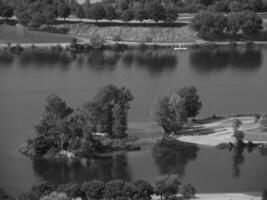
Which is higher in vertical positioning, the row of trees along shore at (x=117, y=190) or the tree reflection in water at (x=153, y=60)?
the row of trees along shore at (x=117, y=190)

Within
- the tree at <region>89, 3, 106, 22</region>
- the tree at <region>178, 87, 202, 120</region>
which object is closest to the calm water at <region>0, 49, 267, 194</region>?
the tree at <region>178, 87, 202, 120</region>

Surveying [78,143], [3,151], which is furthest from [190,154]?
[3,151]

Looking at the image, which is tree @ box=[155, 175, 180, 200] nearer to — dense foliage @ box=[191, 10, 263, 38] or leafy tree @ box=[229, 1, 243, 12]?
dense foliage @ box=[191, 10, 263, 38]

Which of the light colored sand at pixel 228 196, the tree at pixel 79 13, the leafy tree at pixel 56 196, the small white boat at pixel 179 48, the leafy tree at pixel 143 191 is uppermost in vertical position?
the leafy tree at pixel 56 196

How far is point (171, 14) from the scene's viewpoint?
53469 millimetres

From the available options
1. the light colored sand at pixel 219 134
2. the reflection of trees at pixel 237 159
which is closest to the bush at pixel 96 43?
the light colored sand at pixel 219 134

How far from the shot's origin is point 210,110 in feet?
111

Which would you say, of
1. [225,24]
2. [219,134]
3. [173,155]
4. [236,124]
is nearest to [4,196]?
[173,155]

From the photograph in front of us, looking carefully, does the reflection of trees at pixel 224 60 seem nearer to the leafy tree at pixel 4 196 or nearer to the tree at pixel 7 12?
the tree at pixel 7 12

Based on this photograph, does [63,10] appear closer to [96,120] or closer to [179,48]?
[179,48]

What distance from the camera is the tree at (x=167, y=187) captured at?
24.4m

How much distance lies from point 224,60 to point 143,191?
22.1 m

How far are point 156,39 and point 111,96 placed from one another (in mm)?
20532

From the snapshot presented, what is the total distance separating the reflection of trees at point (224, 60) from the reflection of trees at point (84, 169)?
14388mm
